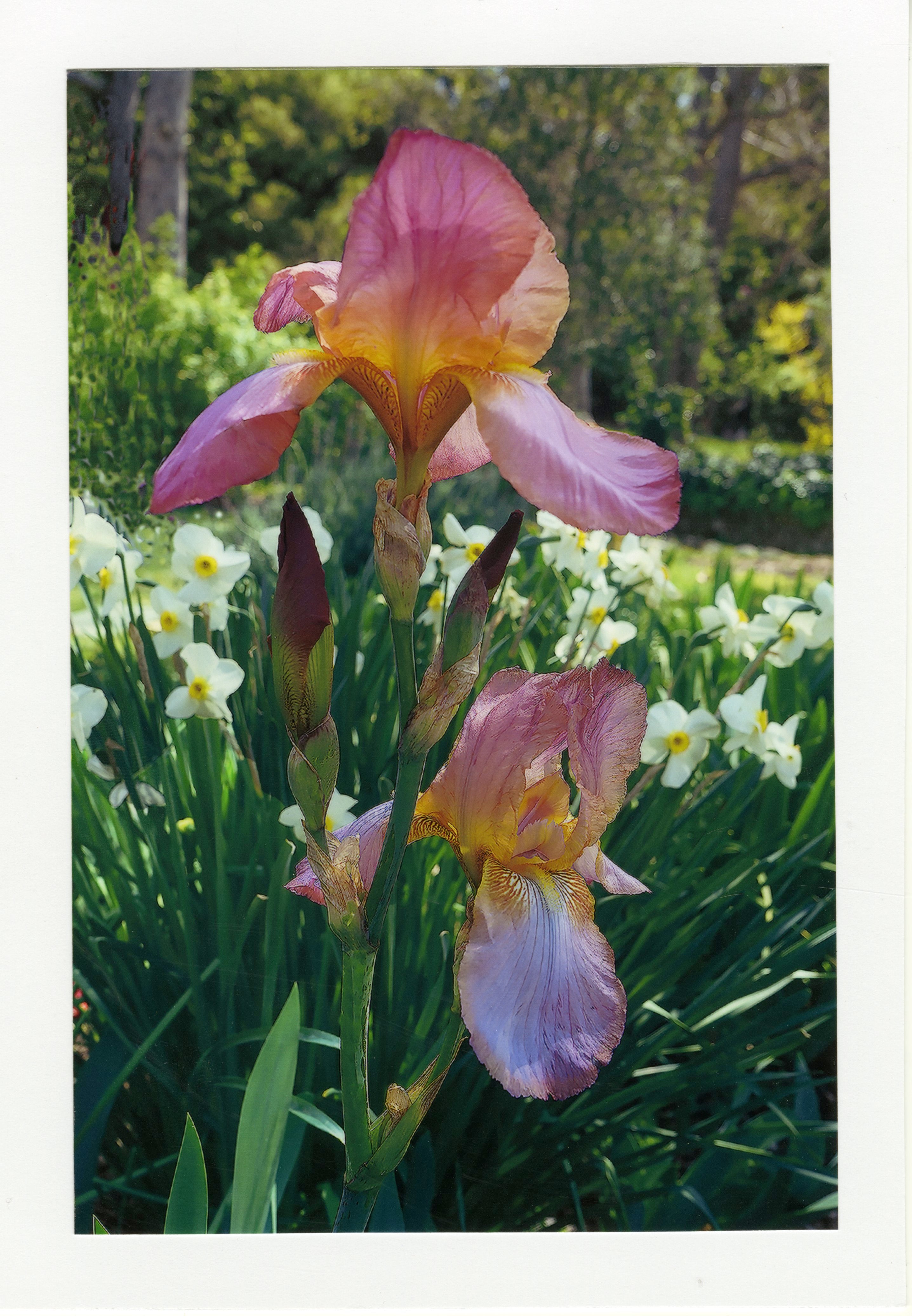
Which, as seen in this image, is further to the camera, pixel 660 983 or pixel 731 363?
pixel 731 363

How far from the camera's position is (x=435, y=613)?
1583mm

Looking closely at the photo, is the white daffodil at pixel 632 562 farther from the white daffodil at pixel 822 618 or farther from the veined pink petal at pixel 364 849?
the veined pink petal at pixel 364 849

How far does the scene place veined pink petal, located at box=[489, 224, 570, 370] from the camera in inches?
31.1

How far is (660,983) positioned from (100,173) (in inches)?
57.3

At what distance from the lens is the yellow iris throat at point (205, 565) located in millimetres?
1318

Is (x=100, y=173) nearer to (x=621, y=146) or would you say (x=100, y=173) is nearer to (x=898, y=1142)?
(x=621, y=146)

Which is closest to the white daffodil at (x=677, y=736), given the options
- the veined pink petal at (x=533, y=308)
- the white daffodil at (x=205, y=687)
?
the white daffodil at (x=205, y=687)

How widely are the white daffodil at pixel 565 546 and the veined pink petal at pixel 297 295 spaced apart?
26.7 inches

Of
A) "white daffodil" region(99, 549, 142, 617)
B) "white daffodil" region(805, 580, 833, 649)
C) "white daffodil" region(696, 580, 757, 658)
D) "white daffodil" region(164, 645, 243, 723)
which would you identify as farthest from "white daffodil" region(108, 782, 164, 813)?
"white daffodil" region(805, 580, 833, 649)

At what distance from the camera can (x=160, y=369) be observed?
1.53m

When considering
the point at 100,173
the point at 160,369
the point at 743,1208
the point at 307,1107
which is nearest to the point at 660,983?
the point at 743,1208

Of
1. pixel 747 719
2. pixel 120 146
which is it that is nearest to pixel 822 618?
pixel 747 719

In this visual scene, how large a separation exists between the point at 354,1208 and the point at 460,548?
0.94 metres

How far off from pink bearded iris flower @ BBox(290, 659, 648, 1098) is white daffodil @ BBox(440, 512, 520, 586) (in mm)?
568
